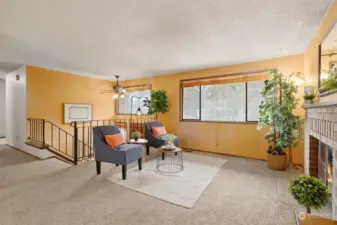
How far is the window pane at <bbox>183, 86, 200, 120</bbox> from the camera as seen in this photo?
554 centimetres

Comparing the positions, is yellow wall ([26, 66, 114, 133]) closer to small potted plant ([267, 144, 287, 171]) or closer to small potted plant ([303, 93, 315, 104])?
small potted plant ([267, 144, 287, 171])

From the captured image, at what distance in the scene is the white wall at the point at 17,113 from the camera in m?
4.96

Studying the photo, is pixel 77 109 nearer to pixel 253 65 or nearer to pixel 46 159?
pixel 46 159

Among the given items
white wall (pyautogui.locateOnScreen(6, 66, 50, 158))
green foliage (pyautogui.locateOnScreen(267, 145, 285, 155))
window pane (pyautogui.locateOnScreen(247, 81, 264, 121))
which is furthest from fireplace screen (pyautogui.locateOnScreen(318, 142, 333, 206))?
white wall (pyautogui.locateOnScreen(6, 66, 50, 158))

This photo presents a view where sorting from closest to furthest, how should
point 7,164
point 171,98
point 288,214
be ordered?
point 288,214 → point 7,164 → point 171,98

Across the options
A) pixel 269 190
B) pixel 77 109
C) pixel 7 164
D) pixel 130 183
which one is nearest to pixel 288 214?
pixel 269 190

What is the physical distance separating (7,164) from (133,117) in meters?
3.83

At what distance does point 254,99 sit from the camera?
457cm

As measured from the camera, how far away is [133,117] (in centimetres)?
696

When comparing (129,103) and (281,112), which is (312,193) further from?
(129,103)

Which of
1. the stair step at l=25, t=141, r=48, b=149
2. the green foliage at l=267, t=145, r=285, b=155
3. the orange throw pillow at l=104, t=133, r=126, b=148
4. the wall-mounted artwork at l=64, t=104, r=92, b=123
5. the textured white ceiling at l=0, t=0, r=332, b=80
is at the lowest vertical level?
the stair step at l=25, t=141, r=48, b=149

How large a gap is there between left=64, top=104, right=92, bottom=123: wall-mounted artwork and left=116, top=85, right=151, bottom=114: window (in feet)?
4.25

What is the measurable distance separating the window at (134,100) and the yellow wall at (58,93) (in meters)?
0.60

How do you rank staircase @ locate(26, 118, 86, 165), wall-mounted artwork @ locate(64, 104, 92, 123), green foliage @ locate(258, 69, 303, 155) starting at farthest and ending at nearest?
wall-mounted artwork @ locate(64, 104, 92, 123)
staircase @ locate(26, 118, 86, 165)
green foliage @ locate(258, 69, 303, 155)
